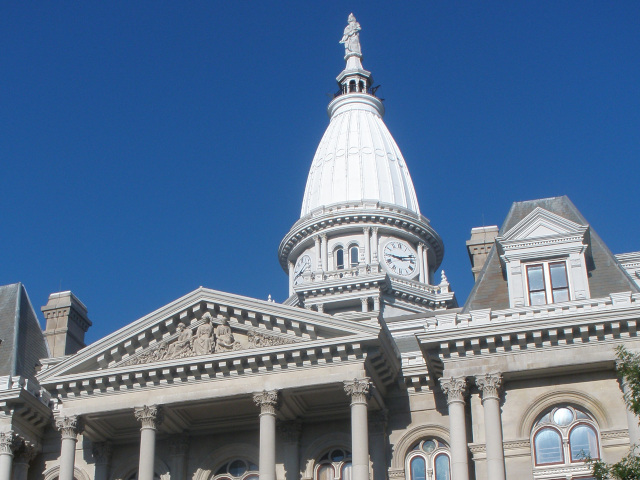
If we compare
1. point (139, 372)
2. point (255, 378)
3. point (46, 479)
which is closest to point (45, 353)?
point (46, 479)

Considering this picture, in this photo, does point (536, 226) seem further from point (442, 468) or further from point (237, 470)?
point (237, 470)

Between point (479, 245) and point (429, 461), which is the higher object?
point (479, 245)

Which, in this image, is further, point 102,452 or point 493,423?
point 102,452

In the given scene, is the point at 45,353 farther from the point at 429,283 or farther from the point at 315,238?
the point at 429,283

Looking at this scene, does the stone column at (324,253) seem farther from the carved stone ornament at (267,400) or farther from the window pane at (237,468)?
the carved stone ornament at (267,400)

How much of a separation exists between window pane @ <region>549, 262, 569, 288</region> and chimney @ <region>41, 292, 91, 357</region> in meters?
24.0

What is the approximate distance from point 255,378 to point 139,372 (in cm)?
437

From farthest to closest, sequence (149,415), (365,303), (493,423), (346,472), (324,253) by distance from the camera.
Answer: (324,253) → (365,303) → (346,472) → (149,415) → (493,423)

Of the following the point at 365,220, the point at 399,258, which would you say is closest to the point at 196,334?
the point at 365,220

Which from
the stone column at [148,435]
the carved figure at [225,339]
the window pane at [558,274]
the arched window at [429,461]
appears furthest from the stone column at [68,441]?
the window pane at [558,274]

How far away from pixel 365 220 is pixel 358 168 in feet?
15.0

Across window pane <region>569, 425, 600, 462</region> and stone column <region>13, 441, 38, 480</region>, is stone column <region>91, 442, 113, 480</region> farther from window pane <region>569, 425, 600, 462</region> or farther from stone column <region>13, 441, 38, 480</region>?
window pane <region>569, 425, 600, 462</region>

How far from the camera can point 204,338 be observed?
41.0m

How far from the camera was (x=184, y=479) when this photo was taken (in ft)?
140
